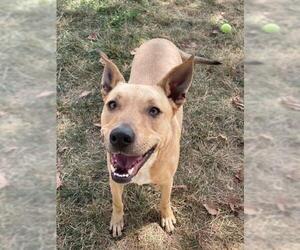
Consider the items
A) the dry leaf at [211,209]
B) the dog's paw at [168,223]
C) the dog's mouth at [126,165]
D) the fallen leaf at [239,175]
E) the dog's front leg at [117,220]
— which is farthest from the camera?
the fallen leaf at [239,175]

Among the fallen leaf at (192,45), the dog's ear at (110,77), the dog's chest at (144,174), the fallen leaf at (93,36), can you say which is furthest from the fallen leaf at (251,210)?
the fallen leaf at (93,36)

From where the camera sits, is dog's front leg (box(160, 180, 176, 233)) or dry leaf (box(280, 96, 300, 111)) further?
dry leaf (box(280, 96, 300, 111))

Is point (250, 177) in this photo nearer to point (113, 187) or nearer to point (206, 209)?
point (206, 209)

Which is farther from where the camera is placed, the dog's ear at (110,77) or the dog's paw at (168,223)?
the dog's paw at (168,223)

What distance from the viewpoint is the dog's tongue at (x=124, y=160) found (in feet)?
10.5

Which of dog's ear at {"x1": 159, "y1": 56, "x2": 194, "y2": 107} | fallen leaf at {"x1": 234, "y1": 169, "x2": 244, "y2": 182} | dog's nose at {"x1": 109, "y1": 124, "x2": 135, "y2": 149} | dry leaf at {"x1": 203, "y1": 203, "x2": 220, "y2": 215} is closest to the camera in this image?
dog's nose at {"x1": 109, "y1": 124, "x2": 135, "y2": 149}

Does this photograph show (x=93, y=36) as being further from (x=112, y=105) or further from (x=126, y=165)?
(x=126, y=165)

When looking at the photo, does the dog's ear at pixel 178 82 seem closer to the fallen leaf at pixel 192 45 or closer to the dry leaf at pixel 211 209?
the dry leaf at pixel 211 209

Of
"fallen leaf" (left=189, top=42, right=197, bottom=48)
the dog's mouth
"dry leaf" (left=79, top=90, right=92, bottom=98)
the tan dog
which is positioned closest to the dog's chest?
the tan dog

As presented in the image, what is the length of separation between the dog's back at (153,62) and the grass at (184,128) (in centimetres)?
77

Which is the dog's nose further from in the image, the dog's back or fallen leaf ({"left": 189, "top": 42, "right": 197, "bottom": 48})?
fallen leaf ({"left": 189, "top": 42, "right": 197, "bottom": 48})

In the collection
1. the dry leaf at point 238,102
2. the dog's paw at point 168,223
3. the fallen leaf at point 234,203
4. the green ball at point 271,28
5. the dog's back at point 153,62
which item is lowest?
the dog's paw at point 168,223

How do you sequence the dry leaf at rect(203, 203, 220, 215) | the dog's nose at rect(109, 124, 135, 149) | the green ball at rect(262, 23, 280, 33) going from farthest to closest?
the green ball at rect(262, 23, 280, 33), the dry leaf at rect(203, 203, 220, 215), the dog's nose at rect(109, 124, 135, 149)

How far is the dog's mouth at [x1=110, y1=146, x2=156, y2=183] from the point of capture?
3.18 m
